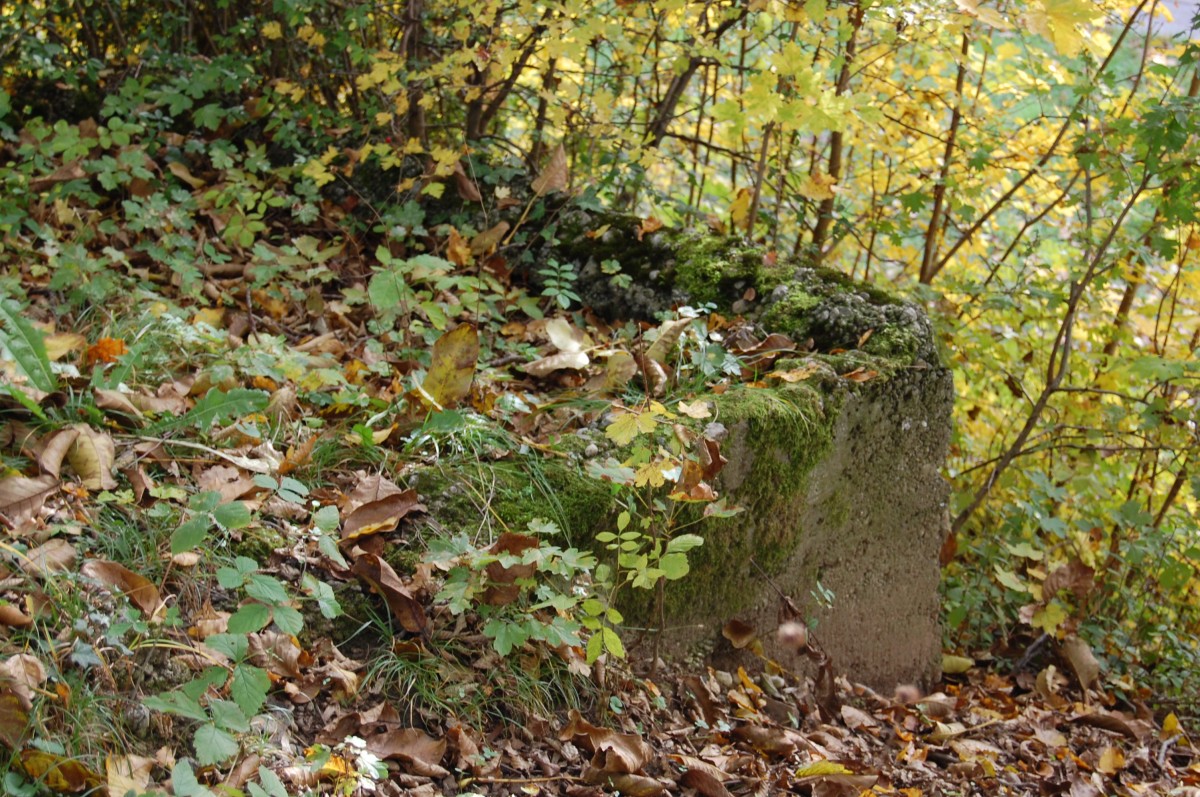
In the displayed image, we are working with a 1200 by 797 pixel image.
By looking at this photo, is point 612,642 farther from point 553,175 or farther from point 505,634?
point 553,175

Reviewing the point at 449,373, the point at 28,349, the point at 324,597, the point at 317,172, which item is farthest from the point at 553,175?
the point at 324,597

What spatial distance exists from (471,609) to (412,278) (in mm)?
1480

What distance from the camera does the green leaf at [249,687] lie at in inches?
63.2

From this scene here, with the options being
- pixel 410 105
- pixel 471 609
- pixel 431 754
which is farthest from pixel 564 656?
pixel 410 105

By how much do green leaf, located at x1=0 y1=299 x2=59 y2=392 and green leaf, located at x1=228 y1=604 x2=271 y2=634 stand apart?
1110mm

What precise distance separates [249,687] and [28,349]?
1.27m

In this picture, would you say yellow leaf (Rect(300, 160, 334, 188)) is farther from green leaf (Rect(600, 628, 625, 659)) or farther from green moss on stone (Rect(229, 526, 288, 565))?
green leaf (Rect(600, 628, 625, 659))

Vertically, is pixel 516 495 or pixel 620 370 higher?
pixel 620 370

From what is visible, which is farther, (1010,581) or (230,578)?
(1010,581)

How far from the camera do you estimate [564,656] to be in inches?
89.9

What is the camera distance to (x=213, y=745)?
1574mm

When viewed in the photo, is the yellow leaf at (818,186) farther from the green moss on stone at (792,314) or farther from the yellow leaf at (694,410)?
the yellow leaf at (694,410)

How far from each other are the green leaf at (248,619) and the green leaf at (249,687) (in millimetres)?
59

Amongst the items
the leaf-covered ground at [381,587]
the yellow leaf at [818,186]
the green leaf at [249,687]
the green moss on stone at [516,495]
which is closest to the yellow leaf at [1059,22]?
the leaf-covered ground at [381,587]
